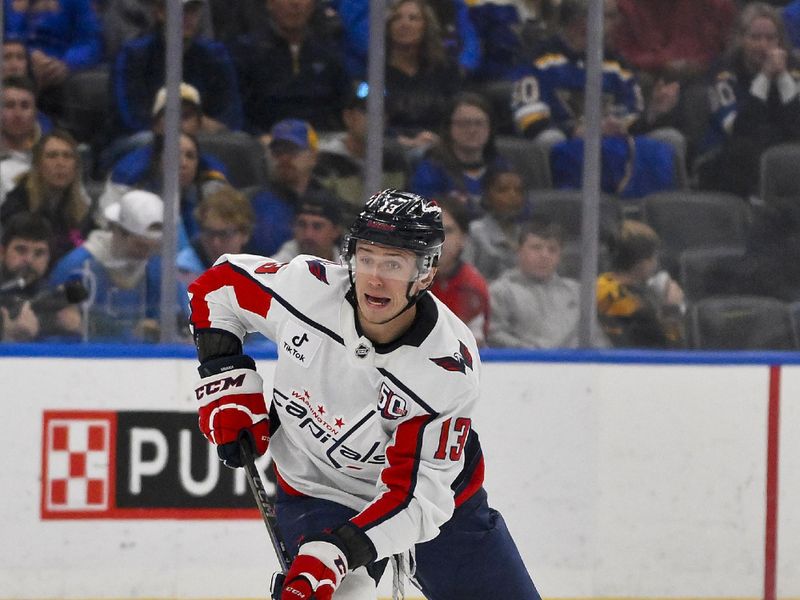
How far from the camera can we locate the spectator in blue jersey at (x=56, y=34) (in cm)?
391

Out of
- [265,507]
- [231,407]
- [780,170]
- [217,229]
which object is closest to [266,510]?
[265,507]

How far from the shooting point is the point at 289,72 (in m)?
4.04

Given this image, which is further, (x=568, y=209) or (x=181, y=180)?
(x=568, y=209)

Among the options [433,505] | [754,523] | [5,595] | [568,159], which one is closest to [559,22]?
[568,159]

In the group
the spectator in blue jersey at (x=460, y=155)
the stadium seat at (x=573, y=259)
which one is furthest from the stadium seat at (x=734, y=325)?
the spectator in blue jersey at (x=460, y=155)

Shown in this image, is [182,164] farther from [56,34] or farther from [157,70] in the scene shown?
[56,34]

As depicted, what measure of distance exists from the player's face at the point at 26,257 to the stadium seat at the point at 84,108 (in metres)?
0.34

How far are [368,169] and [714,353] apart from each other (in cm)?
120

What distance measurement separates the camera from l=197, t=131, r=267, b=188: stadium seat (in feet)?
13.2

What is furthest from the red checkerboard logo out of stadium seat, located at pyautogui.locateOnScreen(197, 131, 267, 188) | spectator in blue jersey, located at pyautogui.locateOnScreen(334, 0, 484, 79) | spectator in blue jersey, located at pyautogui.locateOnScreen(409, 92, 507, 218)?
spectator in blue jersey, located at pyautogui.locateOnScreen(334, 0, 484, 79)

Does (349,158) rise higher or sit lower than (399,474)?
higher

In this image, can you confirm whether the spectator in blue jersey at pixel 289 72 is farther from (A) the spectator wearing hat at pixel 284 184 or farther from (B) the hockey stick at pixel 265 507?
(B) the hockey stick at pixel 265 507

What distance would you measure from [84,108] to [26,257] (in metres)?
0.47

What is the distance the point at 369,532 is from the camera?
2.50 m
